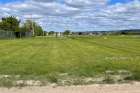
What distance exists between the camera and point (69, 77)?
38.1 ft

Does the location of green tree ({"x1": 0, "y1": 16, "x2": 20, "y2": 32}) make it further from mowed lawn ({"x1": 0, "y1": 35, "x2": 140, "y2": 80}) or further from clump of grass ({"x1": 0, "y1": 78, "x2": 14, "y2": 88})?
clump of grass ({"x1": 0, "y1": 78, "x2": 14, "y2": 88})

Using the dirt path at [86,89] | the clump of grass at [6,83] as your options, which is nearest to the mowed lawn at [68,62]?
the clump of grass at [6,83]

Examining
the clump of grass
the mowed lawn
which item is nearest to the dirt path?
the clump of grass

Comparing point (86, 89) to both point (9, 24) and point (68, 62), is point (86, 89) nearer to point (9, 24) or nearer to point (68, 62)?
point (68, 62)

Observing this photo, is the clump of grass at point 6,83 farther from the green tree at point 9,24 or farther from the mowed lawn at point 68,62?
the green tree at point 9,24

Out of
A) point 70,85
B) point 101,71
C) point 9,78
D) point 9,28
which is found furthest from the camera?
point 9,28

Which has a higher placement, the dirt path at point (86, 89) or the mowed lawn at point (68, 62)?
the dirt path at point (86, 89)

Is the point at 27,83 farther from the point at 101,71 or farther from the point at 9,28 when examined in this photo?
the point at 9,28

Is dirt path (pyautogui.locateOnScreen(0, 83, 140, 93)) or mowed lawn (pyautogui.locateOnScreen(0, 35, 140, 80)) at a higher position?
dirt path (pyautogui.locateOnScreen(0, 83, 140, 93))

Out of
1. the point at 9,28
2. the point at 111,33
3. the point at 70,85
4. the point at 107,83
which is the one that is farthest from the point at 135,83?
the point at 111,33

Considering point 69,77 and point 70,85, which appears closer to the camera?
point 70,85

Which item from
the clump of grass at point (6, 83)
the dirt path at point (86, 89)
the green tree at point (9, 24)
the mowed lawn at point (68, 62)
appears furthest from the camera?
the green tree at point (9, 24)

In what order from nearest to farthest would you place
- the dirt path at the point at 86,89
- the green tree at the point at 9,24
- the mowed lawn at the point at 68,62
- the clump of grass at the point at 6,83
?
the dirt path at the point at 86,89
the clump of grass at the point at 6,83
the mowed lawn at the point at 68,62
the green tree at the point at 9,24

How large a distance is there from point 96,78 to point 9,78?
295 cm
